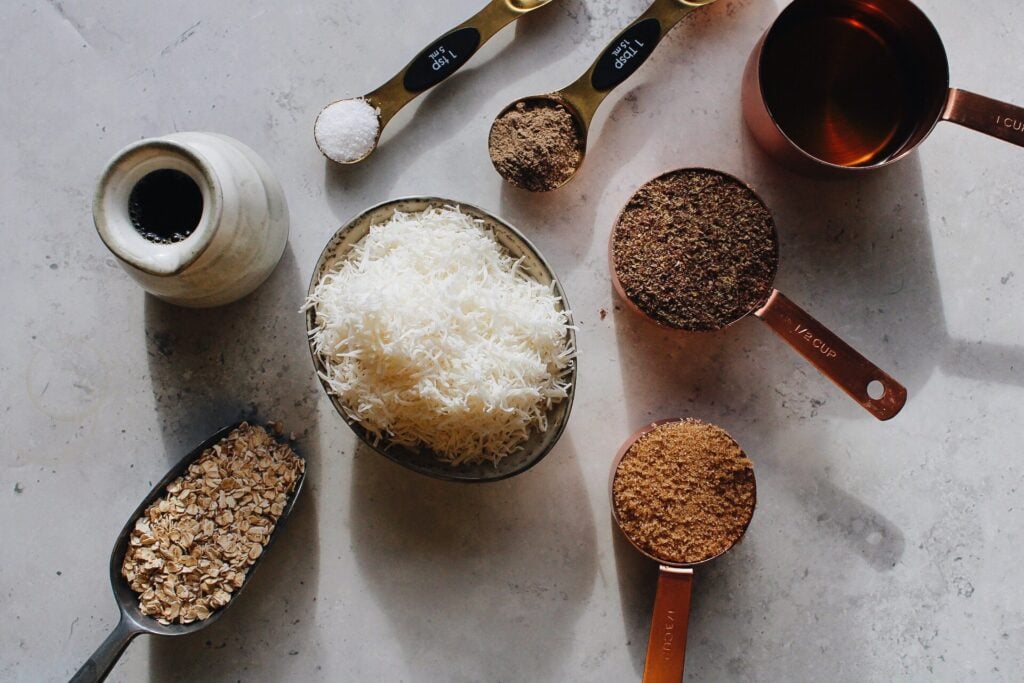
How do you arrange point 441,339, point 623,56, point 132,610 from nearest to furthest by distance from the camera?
point 441,339 < point 132,610 < point 623,56

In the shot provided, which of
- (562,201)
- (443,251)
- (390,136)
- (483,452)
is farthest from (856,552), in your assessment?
(390,136)

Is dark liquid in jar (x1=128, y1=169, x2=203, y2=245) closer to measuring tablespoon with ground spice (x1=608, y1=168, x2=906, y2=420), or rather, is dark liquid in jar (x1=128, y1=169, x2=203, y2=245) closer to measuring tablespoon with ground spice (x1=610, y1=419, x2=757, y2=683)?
measuring tablespoon with ground spice (x1=608, y1=168, x2=906, y2=420)

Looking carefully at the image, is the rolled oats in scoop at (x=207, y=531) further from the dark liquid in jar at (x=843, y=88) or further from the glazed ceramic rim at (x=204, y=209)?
the dark liquid in jar at (x=843, y=88)

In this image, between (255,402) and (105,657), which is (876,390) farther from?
(105,657)

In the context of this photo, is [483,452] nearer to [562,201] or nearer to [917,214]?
[562,201]

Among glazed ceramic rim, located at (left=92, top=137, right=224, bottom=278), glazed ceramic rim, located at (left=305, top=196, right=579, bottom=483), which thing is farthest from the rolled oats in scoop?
glazed ceramic rim, located at (left=92, top=137, right=224, bottom=278)

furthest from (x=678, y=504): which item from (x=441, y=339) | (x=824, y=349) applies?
(x=441, y=339)

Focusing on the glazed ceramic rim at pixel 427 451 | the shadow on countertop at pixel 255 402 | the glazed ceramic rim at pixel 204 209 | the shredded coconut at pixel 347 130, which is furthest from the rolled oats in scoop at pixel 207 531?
the shredded coconut at pixel 347 130
